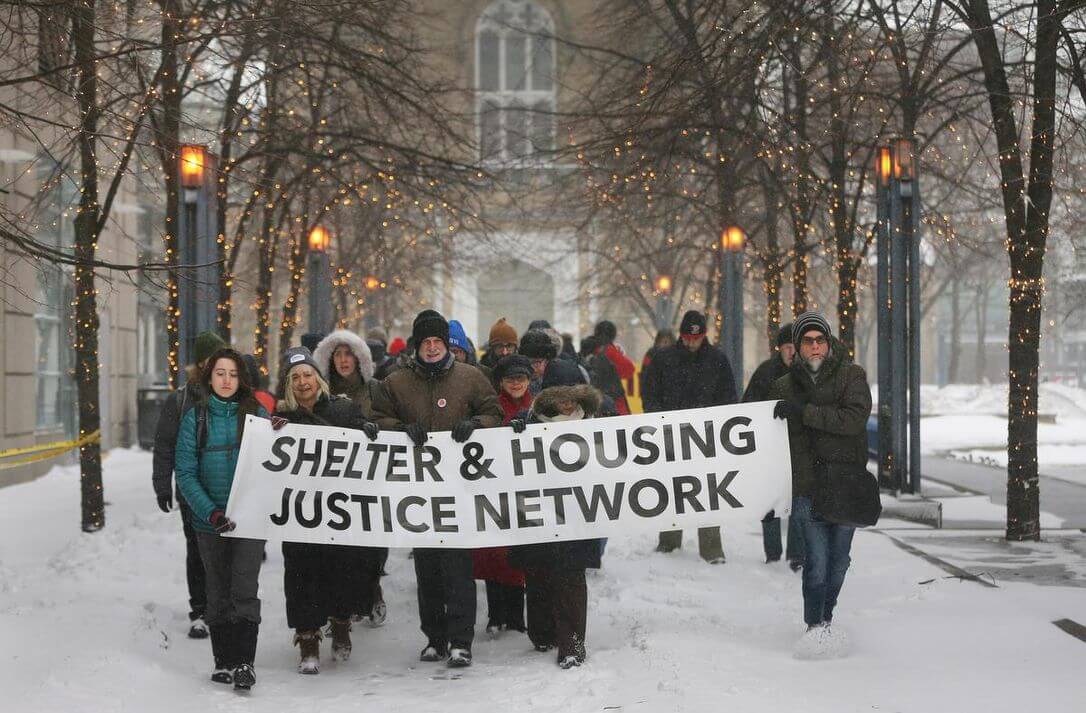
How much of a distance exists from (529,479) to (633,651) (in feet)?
3.66

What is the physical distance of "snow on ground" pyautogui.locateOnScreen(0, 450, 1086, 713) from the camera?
7.45 metres

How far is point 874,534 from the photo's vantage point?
14242mm

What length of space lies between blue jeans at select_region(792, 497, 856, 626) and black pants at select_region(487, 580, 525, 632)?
1867 mm

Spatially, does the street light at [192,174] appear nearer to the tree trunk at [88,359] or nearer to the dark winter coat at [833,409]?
the tree trunk at [88,359]

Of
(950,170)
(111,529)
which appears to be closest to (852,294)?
(111,529)

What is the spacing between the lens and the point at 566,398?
874cm

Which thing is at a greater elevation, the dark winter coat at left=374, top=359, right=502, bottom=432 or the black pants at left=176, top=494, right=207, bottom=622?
the dark winter coat at left=374, top=359, right=502, bottom=432

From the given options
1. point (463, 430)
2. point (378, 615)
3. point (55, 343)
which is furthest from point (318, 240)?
point (463, 430)

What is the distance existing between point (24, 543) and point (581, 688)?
8520 mm

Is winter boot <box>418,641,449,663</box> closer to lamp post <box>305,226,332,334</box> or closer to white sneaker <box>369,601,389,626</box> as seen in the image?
white sneaker <box>369,601,389,626</box>

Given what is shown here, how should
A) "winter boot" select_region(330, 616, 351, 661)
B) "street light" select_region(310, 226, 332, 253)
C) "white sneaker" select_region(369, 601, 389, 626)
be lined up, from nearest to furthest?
"winter boot" select_region(330, 616, 351, 661) < "white sneaker" select_region(369, 601, 389, 626) < "street light" select_region(310, 226, 332, 253)

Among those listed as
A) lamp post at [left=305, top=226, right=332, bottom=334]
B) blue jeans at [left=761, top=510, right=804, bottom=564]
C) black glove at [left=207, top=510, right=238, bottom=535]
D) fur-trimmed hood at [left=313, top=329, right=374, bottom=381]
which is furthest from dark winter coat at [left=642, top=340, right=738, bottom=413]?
lamp post at [left=305, top=226, right=332, bottom=334]

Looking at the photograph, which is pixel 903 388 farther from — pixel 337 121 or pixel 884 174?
pixel 337 121

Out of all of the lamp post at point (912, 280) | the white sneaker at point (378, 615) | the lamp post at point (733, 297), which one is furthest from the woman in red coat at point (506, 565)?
the lamp post at point (733, 297)
